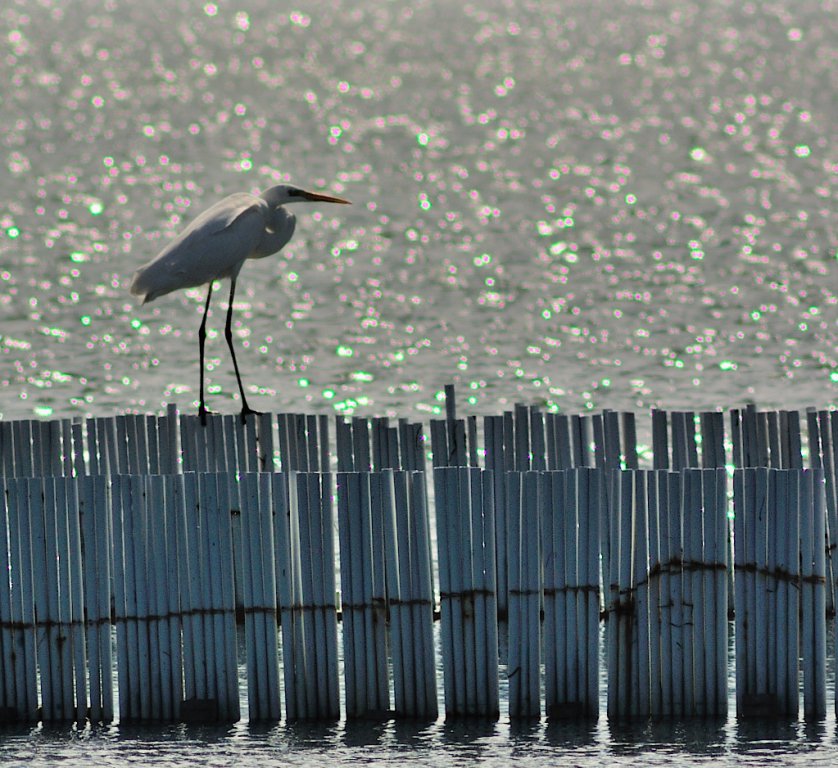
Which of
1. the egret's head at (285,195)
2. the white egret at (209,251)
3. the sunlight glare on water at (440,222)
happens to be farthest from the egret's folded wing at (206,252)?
the sunlight glare on water at (440,222)

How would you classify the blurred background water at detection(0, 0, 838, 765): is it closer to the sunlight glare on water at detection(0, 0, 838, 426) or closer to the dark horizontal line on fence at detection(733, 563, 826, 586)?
the sunlight glare on water at detection(0, 0, 838, 426)

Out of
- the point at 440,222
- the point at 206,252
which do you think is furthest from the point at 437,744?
the point at 440,222

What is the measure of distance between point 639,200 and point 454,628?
31757 millimetres

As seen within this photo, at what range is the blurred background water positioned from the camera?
1950cm

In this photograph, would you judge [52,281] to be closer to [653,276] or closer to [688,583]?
[653,276]

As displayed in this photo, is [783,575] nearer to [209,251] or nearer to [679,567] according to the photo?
[679,567]

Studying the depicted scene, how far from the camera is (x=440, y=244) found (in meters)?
34.1

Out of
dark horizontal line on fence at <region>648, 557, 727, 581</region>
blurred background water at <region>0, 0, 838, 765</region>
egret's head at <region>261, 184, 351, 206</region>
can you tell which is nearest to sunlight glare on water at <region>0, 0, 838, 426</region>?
blurred background water at <region>0, 0, 838, 765</region>

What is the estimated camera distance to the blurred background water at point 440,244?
19.5 m

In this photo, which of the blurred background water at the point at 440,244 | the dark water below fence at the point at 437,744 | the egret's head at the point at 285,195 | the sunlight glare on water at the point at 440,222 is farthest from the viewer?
the sunlight glare on water at the point at 440,222

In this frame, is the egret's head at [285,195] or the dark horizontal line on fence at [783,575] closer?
the dark horizontal line on fence at [783,575]

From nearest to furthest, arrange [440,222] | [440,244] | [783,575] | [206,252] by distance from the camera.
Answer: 1. [783,575]
2. [206,252]
3. [440,244]
4. [440,222]

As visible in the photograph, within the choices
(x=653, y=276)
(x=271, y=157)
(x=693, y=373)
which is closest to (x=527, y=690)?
(x=693, y=373)

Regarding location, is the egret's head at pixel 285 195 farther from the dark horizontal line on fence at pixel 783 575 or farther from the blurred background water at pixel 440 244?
the dark horizontal line on fence at pixel 783 575
